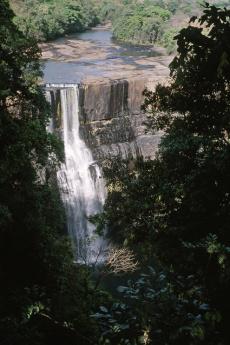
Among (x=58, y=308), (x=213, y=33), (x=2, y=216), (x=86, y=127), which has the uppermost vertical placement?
(x=213, y=33)

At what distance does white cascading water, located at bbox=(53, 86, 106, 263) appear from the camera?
28.5m

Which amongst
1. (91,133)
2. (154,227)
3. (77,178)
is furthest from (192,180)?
(91,133)

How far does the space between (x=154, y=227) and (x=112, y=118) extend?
22981 millimetres

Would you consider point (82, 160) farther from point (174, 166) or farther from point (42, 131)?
point (174, 166)

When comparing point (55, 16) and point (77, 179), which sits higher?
point (55, 16)

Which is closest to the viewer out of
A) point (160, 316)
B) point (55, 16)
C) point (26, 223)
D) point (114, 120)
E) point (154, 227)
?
point (160, 316)

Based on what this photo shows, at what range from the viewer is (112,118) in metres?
31.3

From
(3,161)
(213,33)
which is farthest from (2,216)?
(213,33)

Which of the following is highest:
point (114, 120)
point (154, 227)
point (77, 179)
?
point (154, 227)

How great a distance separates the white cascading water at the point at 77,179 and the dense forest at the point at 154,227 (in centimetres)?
1181

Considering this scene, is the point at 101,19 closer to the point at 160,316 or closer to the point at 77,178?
the point at 77,178

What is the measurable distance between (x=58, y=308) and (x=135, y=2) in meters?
66.7

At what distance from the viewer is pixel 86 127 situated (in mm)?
30281

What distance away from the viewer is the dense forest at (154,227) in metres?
4.96
